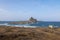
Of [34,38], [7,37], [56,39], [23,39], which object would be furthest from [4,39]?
[56,39]

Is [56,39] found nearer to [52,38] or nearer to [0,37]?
[52,38]

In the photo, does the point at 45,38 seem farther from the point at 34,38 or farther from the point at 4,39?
the point at 4,39

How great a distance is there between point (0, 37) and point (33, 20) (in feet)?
412

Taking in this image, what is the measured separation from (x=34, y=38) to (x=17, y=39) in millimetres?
2333

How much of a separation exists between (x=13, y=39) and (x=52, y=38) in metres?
5.31

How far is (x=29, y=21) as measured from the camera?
473ft

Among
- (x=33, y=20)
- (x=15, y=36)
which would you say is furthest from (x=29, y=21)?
(x=15, y=36)

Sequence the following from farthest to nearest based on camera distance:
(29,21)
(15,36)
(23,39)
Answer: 1. (29,21)
2. (15,36)
3. (23,39)

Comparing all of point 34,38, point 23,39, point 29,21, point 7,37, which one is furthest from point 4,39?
point 29,21

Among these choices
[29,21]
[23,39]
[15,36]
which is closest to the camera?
[23,39]

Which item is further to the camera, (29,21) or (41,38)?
(29,21)

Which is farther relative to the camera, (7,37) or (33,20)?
(33,20)

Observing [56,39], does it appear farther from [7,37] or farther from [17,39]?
[7,37]

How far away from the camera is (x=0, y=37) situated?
828 inches
